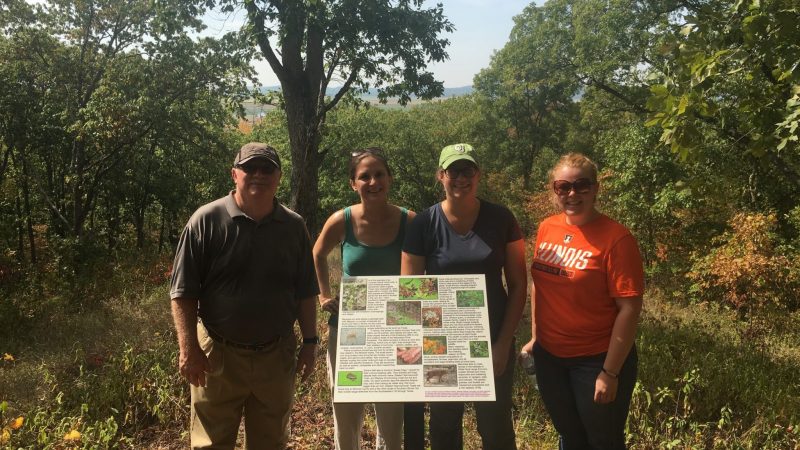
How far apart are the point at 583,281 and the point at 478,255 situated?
1.82ft

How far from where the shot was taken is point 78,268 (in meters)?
11.9

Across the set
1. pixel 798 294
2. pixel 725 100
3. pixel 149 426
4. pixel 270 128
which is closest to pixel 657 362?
pixel 149 426

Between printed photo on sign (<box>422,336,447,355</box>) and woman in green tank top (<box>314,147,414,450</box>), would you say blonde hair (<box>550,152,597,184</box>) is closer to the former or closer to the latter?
woman in green tank top (<box>314,147,414,450</box>)

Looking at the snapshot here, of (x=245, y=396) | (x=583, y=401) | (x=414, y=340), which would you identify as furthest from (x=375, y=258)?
(x=583, y=401)

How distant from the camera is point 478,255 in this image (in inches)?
99.7

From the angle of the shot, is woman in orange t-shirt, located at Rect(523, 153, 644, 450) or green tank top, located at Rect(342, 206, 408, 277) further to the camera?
green tank top, located at Rect(342, 206, 408, 277)

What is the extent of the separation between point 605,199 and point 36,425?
17.2m

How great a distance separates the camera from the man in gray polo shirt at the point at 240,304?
2.53m

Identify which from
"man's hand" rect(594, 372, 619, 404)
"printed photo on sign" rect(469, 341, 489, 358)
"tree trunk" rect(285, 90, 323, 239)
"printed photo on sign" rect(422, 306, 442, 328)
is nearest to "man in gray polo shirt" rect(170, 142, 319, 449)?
"printed photo on sign" rect(422, 306, 442, 328)

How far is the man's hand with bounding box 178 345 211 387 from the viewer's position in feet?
8.20

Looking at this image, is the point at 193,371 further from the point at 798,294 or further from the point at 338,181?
the point at 338,181

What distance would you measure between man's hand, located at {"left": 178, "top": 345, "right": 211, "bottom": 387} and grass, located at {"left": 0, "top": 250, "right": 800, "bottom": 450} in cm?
147

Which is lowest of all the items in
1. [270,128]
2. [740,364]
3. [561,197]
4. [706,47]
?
[740,364]

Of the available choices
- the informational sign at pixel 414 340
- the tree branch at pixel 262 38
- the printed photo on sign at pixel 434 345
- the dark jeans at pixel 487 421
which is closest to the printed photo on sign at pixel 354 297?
the informational sign at pixel 414 340
